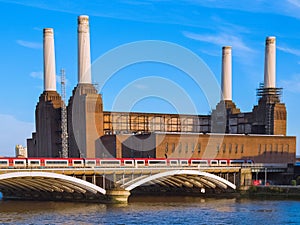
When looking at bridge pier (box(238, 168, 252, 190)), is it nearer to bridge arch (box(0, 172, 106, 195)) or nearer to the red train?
the red train

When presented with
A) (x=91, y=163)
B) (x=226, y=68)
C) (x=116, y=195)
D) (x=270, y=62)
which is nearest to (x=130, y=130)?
(x=226, y=68)

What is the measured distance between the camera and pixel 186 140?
99.6 m

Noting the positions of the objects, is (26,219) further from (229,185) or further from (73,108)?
(73,108)

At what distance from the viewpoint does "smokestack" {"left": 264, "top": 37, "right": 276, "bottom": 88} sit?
379 ft

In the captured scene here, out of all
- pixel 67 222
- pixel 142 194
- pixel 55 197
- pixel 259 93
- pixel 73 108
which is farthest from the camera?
pixel 259 93

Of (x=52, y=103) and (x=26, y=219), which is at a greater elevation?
(x=52, y=103)

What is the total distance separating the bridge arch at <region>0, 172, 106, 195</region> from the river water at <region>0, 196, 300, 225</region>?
190cm

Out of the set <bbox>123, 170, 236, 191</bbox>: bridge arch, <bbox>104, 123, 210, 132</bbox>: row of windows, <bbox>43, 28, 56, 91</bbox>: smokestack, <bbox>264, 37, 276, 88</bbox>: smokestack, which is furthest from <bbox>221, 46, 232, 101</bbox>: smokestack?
<bbox>123, 170, 236, 191</bbox>: bridge arch

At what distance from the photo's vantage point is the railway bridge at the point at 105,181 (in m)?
64.2

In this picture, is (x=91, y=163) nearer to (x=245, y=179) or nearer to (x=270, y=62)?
(x=245, y=179)

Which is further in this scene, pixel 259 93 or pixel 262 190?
pixel 259 93

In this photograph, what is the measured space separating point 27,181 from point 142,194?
2775 cm

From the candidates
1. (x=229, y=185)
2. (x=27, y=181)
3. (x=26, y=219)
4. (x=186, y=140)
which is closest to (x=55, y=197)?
(x=27, y=181)

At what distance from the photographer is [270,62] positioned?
115 metres
